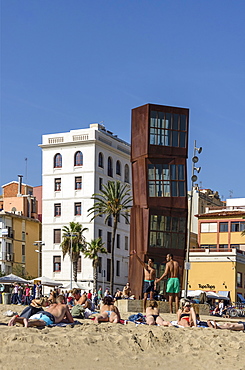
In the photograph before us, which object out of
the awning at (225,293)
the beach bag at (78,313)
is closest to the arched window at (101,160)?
the awning at (225,293)

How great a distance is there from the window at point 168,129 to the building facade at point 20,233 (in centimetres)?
4134

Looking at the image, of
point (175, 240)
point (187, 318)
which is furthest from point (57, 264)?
point (187, 318)

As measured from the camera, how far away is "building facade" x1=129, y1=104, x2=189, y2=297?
3262cm

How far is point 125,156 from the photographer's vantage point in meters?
78.6

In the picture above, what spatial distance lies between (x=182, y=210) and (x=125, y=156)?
1784 inches

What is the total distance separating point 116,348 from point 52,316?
204 centimetres

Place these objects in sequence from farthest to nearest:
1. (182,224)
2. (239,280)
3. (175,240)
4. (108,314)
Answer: (239,280), (175,240), (182,224), (108,314)

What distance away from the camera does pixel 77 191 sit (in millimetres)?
72938

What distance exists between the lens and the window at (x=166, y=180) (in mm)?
32688

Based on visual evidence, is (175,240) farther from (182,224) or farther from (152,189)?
(152,189)

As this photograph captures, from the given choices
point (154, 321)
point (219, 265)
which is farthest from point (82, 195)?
point (154, 321)

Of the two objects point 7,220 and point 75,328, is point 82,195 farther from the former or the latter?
point 75,328

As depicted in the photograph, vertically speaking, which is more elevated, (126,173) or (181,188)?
(126,173)

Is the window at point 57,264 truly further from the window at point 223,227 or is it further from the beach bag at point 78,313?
the beach bag at point 78,313
